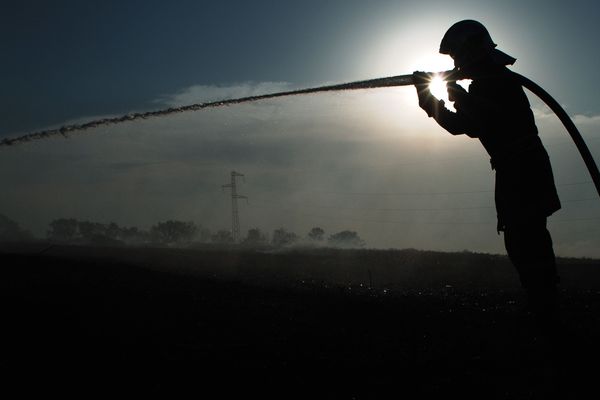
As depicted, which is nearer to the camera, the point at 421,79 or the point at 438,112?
the point at 438,112

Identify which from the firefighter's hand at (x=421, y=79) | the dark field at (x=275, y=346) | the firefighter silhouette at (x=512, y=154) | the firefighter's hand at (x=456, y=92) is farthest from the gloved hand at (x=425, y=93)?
the dark field at (x=275, y=346)

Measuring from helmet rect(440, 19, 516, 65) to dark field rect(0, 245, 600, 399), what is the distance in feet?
11.1

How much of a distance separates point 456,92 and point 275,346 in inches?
158

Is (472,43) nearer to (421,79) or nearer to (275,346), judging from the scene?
(421,79)

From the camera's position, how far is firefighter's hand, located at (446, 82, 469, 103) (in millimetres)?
7527

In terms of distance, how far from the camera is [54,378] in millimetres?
6527

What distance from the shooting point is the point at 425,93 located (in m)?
8.09

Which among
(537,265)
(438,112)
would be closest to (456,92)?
(438,112)

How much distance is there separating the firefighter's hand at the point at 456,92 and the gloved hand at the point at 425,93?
29 centimetres

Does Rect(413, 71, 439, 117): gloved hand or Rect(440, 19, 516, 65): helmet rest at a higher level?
Rect(440, 19, 516, 65): helmet

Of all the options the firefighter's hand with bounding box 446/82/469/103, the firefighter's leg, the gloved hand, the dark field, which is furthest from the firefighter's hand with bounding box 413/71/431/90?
the dark field

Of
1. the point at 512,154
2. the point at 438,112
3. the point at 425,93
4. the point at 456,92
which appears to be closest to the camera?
the point at 512,154

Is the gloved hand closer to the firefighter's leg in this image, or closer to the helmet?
the helmet

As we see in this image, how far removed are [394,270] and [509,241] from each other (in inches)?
1736
